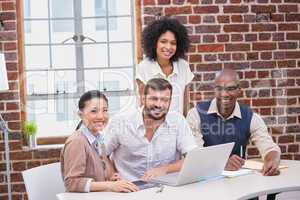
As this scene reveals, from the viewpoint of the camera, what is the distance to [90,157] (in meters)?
2.55

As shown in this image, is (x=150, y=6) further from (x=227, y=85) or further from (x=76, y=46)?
(x=227, y=85)

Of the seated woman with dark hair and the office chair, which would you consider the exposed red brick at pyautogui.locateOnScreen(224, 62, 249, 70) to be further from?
the office chair

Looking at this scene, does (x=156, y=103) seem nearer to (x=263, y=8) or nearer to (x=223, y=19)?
(x=223, y=19)

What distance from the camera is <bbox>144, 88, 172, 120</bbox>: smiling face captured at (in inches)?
113

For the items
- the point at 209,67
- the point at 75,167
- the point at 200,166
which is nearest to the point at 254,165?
the point at 200,166

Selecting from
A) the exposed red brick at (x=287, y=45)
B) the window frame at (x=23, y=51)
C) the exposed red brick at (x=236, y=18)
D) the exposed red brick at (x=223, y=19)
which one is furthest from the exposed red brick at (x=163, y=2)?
the exposed red brick at (x=287, y=45)

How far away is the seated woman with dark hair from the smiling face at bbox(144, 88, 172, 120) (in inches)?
11.0

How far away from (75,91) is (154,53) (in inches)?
46.1

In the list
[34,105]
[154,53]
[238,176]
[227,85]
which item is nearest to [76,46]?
[34,105]

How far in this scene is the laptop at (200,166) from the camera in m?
2.42

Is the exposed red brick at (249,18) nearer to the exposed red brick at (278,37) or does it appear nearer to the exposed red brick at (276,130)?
the exposed red brick at (278,37)

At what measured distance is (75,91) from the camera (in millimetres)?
4570

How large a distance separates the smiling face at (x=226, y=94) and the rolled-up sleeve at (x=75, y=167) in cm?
104

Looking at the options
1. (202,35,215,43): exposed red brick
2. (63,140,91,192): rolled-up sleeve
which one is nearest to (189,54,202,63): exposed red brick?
(202,35,215,43): exposed red brick
